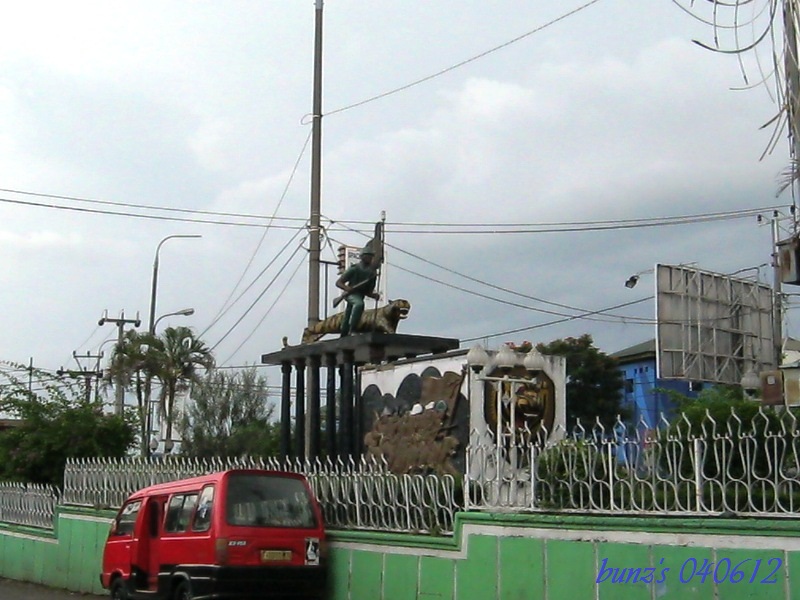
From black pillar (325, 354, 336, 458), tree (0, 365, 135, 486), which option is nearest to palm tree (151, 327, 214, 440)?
tree (0, 365, 135, 486)

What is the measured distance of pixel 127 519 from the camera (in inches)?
521

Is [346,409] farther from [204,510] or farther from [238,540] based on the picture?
[238,540]

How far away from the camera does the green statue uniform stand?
15727mm

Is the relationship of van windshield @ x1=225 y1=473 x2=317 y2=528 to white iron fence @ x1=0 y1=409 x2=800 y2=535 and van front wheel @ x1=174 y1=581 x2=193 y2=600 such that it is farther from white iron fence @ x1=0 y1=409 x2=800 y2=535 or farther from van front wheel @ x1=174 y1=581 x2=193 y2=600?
van front wheel @ x1=174 y1=581 x2=193 y2=600

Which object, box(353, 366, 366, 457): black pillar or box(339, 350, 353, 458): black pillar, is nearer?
box(353, 366, 366, 457): black pillar

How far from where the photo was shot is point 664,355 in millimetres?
26953

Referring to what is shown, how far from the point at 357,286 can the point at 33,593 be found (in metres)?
7.31

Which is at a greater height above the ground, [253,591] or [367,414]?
[367,414]

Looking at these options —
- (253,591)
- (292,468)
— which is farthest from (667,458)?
(292,468)

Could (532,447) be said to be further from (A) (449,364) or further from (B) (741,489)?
(A) (449,364)

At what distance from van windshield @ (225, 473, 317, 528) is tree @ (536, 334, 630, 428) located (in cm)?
3327

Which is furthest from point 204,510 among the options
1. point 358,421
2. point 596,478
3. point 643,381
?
point 643,381

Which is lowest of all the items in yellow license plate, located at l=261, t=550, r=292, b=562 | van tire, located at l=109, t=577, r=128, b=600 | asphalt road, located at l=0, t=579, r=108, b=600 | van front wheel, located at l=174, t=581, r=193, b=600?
asphalt road, located at l=0, t=579, r=108, b=600

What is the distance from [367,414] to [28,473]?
375 inches
